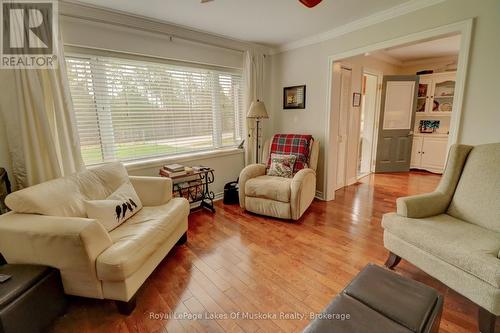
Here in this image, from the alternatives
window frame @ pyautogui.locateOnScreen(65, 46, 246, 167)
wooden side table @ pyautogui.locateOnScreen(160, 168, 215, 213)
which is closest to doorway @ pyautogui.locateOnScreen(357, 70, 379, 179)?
window frame @ pyautogui.locateOnScreen(65, 46, 246, 167)

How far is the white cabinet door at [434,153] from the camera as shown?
478cm

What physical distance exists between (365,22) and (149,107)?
2739 mm

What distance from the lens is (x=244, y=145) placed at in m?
3.74

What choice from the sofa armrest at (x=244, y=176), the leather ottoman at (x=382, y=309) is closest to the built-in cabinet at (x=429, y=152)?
the sofa armrest at (x=244, y=176)

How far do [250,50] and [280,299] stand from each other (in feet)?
10.9

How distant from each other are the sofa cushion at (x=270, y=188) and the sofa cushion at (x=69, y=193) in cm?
141

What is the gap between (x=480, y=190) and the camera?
177cm

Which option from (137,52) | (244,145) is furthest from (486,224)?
(137,52)

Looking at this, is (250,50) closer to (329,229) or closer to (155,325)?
(329,229)

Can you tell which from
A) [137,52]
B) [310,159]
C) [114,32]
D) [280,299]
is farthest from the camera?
[310,159]

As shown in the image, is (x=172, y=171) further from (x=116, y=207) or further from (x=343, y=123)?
(x=343, y=123)

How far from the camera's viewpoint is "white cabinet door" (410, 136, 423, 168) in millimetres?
5105

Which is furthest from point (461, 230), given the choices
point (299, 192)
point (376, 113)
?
point (376, 113)

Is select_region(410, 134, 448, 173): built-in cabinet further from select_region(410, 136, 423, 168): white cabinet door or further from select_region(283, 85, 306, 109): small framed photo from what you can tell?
select_region(283, 85, 306, 109): small framed photo
